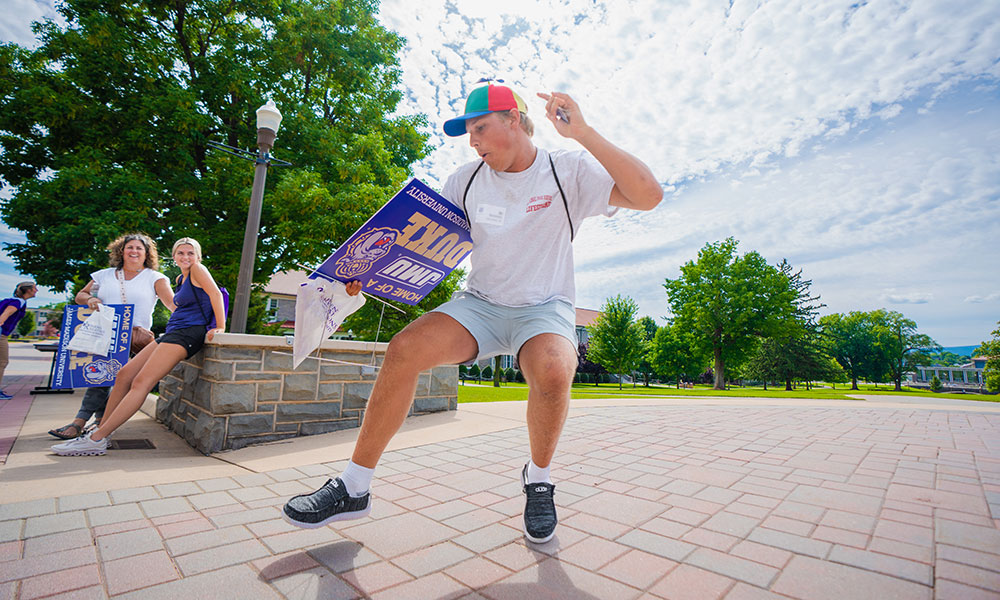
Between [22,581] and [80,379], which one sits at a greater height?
[80,379]

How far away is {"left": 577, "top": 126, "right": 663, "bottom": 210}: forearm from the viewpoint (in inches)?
77.6

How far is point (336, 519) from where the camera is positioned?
6.29ft

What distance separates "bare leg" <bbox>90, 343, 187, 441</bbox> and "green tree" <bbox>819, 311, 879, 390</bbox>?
72905 mm

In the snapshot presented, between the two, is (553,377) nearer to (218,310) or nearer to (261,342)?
(261,342)

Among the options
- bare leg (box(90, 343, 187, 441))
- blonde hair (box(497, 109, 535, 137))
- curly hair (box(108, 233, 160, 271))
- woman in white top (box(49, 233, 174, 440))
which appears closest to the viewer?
blonde hair (box(497, 109, 535, 137))

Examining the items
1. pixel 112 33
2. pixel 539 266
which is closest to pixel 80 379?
pixel 539 266

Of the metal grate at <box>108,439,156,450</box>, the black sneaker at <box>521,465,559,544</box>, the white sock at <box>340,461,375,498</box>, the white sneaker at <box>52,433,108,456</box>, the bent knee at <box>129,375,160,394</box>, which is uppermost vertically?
the bent knee at <box>129,375,160,394</box>

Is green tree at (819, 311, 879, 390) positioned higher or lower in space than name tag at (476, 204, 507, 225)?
higher

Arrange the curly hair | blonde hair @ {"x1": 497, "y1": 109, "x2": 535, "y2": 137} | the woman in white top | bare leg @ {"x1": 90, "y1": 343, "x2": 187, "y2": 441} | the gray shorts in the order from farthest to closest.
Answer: the curly hair
the woman in white top
bare leg @ {"x1": 90, "y1": 343, "x2": 187, "y2": 441}
blonde hair @ {"x1": 497, "y1": 109, "x2": 535, "y2": 137}
the gray shorts

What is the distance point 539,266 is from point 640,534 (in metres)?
1.30

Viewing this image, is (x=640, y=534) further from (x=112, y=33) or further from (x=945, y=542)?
(x=112, y=33)

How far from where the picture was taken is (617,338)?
3159 centimetres

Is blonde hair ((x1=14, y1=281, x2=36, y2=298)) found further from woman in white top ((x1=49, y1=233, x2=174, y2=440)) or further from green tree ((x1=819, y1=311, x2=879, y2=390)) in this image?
green tree ((x1=819, y1=311, x2=879, y2=390))

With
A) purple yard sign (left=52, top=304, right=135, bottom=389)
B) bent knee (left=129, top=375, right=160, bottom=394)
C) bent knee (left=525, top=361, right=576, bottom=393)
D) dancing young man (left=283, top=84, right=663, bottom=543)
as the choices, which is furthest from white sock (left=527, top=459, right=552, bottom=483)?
purple yard sign (left=52, top=304, right=135, bottom=389)
